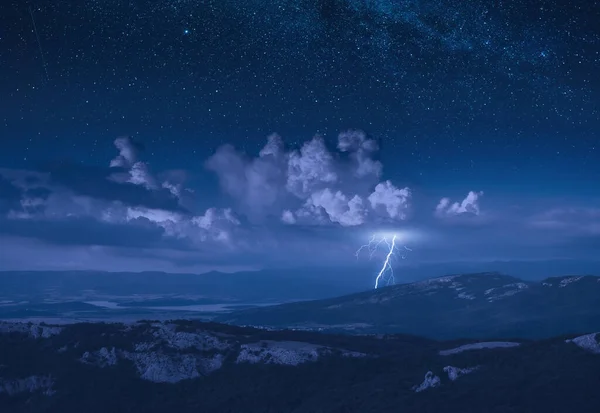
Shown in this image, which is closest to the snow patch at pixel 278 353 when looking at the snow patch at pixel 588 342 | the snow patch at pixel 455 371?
the snow patch at pixel 455 371

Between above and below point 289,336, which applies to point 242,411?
below

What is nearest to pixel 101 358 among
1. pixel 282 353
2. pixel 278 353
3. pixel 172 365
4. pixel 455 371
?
pixel 172 365

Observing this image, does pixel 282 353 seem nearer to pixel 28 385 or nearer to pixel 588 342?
pixel 28 385

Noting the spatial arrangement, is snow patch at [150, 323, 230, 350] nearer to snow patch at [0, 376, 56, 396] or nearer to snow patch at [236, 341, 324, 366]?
snow patch at [236, 341, 324, 366]

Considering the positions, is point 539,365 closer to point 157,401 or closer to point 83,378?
point 157,401

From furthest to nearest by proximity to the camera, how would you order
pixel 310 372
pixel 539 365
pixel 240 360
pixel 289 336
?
pixel 289 336 < pixel 240 360 < pixel 310 372 < pixel 539 365

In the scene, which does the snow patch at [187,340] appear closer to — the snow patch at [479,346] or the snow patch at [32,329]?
the snow patch at [32,329]

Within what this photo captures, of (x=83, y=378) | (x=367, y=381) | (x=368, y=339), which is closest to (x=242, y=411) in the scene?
(x=367, y=381)
